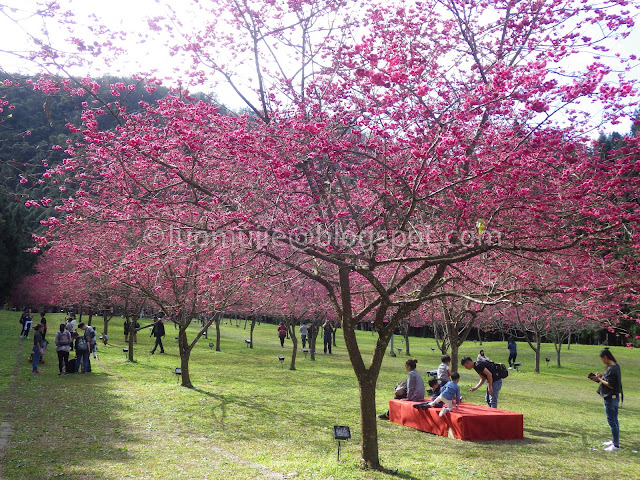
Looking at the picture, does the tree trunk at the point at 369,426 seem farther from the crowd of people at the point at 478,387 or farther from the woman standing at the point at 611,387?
the woman standing at the point at 611,387

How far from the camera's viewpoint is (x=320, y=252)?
24.5 feet

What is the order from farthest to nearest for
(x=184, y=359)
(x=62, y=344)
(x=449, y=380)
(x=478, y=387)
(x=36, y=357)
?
1. (x=36, y=357)
2. (x=62, y=344)
3. (x=184, y=359)
4. (x=449, y=380)
5. (x=478, y=387)

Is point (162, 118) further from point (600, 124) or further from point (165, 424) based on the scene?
point (600, 124)

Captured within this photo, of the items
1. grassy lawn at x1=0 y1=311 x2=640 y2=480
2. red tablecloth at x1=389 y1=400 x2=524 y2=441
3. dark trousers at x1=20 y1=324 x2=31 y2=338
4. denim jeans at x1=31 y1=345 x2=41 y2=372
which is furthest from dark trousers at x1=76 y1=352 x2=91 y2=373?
dark trousers at x1=20 y1=324 x2=31 y2=338

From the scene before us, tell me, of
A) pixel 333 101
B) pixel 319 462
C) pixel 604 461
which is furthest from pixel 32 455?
pixel 604 461

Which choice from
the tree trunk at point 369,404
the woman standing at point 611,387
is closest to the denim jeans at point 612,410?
the woman standing at point 611,387

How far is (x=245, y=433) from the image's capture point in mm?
9656

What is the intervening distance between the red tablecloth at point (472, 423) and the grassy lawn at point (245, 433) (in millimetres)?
236

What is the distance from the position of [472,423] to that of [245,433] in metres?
4.22

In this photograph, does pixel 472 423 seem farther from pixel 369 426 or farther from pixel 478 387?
pixel 369 426

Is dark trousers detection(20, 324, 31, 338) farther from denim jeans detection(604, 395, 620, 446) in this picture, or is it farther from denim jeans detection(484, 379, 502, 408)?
denim jeans detection(604, 395, 620, 446)

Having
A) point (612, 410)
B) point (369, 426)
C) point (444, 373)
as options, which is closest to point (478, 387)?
point (444, 373)

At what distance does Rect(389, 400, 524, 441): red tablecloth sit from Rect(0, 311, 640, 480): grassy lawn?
236 mm

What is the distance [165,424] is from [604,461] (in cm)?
783
